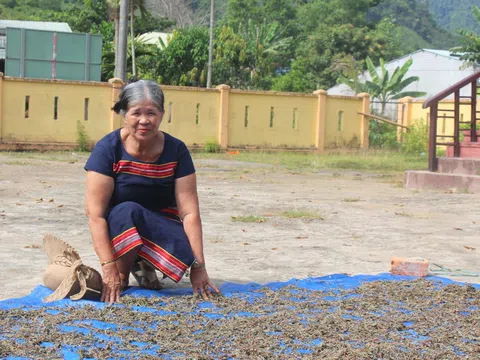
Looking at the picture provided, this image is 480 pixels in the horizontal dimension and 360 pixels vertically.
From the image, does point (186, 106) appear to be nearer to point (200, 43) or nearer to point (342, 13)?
point (200, 43)

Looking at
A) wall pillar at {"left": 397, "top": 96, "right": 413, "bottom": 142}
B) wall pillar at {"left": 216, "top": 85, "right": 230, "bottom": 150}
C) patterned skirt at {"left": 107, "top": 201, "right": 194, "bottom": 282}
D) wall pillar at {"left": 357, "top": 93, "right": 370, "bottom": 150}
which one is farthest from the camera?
wall pillar at {"left": 397, "top": 96, "right": 413, "bottom": 142}

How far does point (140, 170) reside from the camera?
4492 millimetres

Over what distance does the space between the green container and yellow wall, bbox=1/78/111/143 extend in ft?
17.3

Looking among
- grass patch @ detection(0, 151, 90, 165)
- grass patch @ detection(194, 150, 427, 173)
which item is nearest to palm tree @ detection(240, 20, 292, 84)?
grass patch @ detection(194, 150, 427, 173)

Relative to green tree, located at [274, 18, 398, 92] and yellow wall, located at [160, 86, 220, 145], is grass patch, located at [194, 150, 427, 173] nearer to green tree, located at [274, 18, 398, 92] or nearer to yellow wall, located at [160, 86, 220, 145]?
yellow wall, located at [160, 86, 220, 145]

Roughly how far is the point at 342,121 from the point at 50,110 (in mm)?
8392

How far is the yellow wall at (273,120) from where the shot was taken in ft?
73.9

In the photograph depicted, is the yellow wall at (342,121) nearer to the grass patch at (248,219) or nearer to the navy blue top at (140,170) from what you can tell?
the grass patch at (248,219)

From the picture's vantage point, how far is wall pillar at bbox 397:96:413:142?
81.3ft

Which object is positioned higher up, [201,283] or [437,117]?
[437,117]

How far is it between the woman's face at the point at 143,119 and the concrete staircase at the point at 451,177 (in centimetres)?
780

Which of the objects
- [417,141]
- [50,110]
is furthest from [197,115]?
[417,141]

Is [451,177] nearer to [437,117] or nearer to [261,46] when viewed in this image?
[437,117]

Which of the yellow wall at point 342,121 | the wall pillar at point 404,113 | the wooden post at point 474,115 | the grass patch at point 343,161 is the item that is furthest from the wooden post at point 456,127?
the wall pillar at point 404,113
